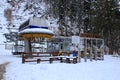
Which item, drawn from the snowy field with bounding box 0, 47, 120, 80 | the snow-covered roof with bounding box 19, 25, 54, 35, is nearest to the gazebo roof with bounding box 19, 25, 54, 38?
the snow-covered roof with bounding box 19, 25, 54, 35

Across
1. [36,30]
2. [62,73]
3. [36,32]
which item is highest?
[36,30]

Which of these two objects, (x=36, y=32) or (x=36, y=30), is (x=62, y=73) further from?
(x=36, y=30)

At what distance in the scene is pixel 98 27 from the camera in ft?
140

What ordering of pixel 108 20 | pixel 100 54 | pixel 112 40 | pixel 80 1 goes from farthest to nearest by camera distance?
pixel 80 1 → pixel 112 40 → pixel 108 20 → pixel 100 54

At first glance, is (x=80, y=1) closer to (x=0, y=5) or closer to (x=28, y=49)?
(x=0, y=5)

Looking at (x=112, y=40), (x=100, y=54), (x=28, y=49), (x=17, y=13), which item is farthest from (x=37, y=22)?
(x=17, y=13)

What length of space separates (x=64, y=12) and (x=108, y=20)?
20577 mm

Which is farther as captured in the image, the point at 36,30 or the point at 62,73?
the point at 36,30

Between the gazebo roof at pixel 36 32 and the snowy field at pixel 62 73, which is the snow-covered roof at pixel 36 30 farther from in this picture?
the snowy field at pixel 62 73

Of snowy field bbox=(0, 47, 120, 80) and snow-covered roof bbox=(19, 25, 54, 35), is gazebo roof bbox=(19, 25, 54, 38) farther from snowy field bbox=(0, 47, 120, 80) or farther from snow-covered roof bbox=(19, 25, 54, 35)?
snowy field bbox=(0, 47, 120, 80)

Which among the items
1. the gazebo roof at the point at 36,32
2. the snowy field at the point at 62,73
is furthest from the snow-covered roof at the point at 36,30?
the snowy field at the point at 62,73

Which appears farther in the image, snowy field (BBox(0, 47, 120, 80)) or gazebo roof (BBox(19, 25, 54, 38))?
gazebo roof (BBox(19, 25, 54, 38))

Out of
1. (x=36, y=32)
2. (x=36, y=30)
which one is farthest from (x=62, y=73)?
(x=36, y=30)

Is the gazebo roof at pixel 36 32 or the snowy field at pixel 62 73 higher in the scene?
the gazebo roof at pixel 36 32
